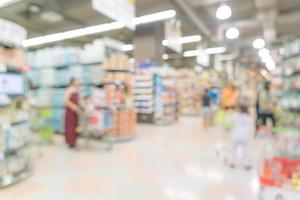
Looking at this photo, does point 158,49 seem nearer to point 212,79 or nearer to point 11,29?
point 212,79

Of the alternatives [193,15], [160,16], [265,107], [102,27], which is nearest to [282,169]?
[265,107]

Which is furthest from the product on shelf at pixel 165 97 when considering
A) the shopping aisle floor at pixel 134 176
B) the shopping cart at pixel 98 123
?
the shopping cart at pixel 98 123

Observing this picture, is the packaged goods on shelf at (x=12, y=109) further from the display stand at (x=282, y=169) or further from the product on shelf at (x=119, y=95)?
the display stand at (x=282, y=169)

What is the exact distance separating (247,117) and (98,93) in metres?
3.82

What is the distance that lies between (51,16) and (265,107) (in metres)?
8.49

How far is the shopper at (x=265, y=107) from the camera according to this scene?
8039 millimetres

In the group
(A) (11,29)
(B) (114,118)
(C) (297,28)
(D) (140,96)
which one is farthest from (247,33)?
(A) (11,29)

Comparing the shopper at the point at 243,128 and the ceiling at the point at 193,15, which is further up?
the ceiling at the point at 193,15

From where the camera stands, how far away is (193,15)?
33.6 feet

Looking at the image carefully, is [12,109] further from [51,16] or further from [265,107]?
[51,16]

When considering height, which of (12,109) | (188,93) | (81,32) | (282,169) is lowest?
(282,169)

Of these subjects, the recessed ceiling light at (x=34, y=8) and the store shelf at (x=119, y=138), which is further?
the recessed ceiling light at (x=34, y=8)

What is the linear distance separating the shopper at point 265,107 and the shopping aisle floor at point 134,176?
8.14 feet

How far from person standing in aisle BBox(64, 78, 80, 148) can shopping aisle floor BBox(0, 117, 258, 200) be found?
297 mm
